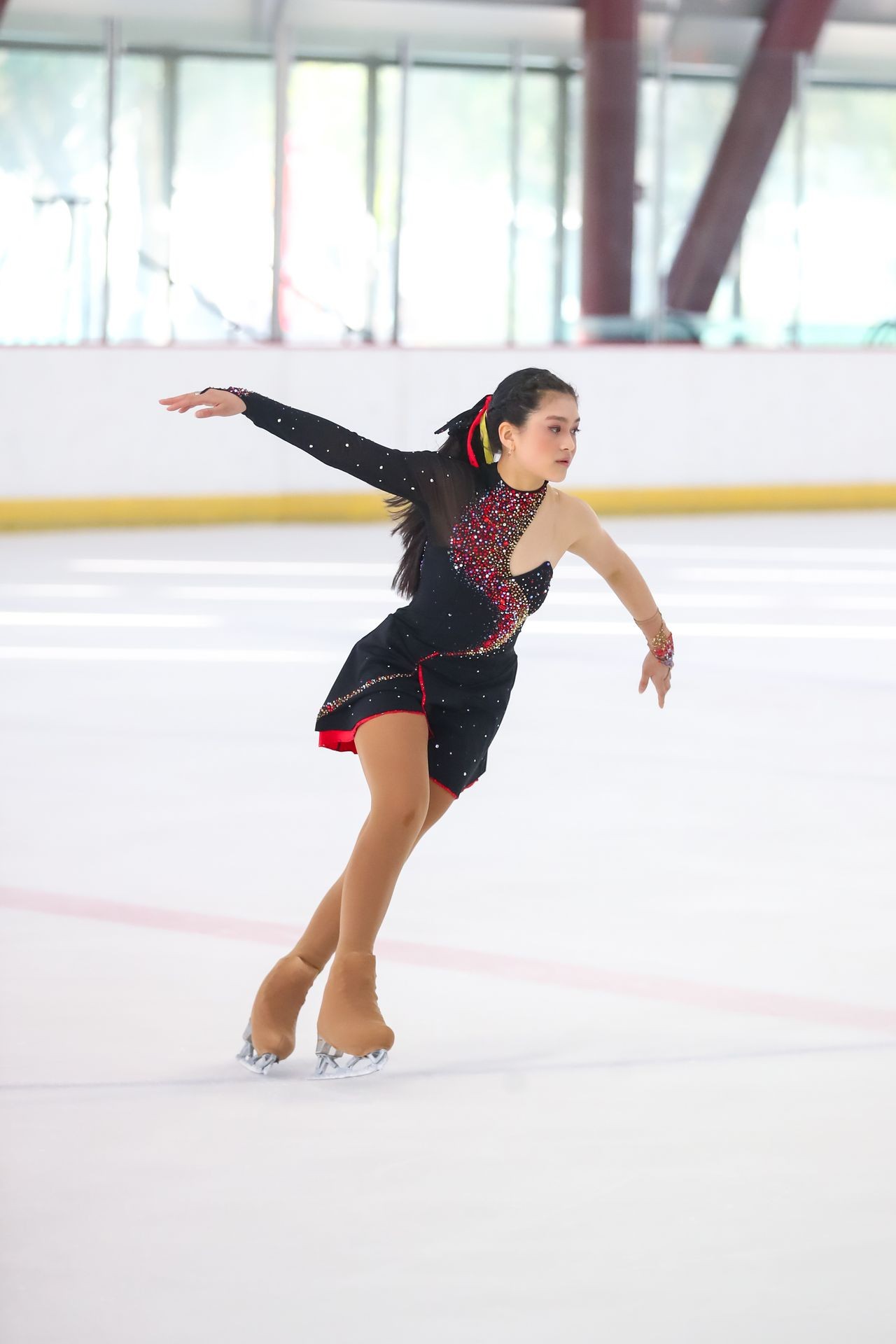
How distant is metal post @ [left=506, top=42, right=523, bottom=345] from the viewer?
12672 mm

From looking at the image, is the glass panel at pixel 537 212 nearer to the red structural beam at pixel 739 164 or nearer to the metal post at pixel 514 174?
the metal post at pixel 514 174

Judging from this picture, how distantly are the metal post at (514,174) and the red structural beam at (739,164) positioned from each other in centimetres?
107

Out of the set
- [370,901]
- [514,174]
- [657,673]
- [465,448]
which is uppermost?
[514,174]

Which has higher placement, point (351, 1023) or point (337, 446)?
point (337, 446)

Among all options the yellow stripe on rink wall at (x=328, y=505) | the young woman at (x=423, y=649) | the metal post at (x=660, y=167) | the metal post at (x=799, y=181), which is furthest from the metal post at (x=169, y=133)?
the young woman at (x=423, y=649)

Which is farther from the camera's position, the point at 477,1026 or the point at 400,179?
the point at 400,179

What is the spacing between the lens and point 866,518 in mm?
11875

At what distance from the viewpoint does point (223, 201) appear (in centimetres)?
1196

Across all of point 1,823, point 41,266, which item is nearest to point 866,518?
point 41,266

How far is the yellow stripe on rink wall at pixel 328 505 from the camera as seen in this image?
10.4 meters

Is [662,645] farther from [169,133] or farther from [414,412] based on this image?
[169,133]

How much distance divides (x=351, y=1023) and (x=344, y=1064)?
0.27ft

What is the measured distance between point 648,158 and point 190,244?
2931mm

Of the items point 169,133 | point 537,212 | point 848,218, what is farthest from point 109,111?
point 848,218
